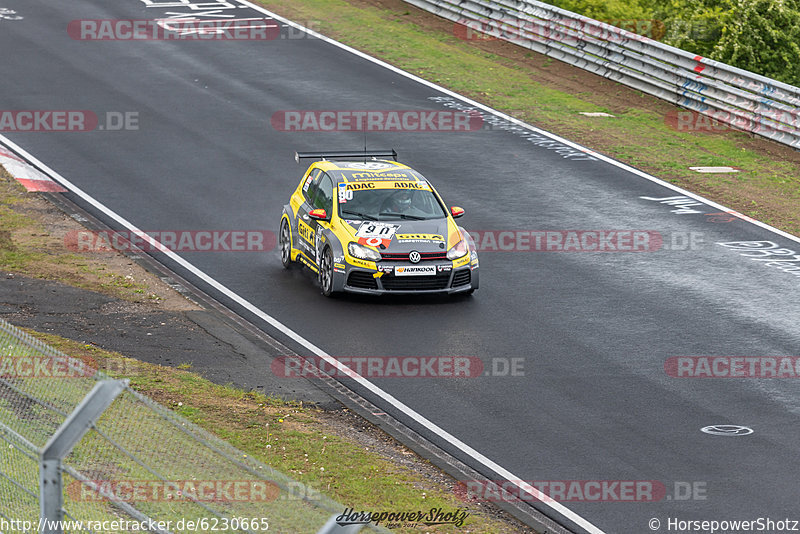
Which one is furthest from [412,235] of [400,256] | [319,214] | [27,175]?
[27,175]

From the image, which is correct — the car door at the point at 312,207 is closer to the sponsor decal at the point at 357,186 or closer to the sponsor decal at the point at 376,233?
the sponsor decal at the point at 357,186

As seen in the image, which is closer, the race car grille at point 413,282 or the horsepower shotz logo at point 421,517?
the horsepower shotz logo at point 421,517

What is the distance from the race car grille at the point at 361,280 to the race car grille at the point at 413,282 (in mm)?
150

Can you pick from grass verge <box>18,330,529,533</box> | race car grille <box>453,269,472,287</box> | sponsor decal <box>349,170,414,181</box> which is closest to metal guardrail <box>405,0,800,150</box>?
sponsor decal <box>349,170,414,181</box>

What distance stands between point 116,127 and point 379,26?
35.5ft

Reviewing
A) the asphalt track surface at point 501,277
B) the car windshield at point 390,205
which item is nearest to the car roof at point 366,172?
the car windshield at point 390,205

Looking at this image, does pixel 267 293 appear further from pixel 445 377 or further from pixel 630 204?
pixel 630 204

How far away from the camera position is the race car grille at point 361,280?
642 inches

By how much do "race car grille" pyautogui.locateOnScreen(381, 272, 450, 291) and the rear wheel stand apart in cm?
233

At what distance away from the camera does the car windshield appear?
17.0 m

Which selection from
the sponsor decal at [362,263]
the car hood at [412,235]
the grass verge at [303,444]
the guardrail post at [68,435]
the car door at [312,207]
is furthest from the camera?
the car door at [312,207]

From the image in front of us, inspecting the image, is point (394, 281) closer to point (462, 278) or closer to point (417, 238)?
point (417, 238)

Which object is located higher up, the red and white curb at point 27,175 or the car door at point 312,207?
the car door at point 312,207

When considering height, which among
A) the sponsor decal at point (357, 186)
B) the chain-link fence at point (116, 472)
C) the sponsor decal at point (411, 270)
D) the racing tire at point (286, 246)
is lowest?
the racing tire at point (286, 246)
